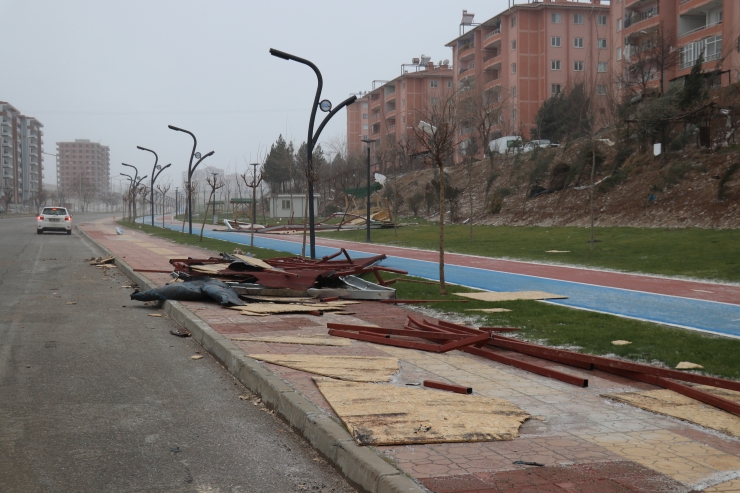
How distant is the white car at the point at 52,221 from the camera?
1797 inches

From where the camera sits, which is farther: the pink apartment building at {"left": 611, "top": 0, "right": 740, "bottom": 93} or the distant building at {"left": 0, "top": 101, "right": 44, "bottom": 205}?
the distant building at {"left": 0, "top": 101, "right": 44, "bottom": 205}

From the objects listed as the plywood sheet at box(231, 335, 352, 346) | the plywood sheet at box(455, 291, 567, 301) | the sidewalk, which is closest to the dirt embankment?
the plywood sheet at box(455, 291, 567, 301)

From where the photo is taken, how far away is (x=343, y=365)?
722 centimetres

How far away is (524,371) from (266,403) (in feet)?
8.41

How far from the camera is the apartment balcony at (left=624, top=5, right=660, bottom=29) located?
184 feet

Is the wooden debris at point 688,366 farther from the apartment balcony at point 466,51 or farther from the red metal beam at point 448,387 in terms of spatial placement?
the apartment balcony at point 466,51

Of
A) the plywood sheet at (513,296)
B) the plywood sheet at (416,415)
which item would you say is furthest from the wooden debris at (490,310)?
the plywood sheet at (416,415)

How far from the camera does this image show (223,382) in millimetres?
7137

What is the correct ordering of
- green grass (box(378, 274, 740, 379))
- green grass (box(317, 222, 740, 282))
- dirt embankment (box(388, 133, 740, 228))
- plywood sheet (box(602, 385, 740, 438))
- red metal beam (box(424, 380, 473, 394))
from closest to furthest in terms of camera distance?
plywood sheet (box(602, 385, 740, 438)) → red metal beam (box(424, 380, 473, 394)) → green grass (box(378, 274, 740, 379)) → green grass (box(317, 222, 740, 282)) → dirt embankment (box(388, 133, 740, 228))

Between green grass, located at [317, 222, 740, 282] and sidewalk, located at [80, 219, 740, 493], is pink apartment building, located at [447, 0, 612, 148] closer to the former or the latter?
green grass, located at [317, 222, 740, 282]

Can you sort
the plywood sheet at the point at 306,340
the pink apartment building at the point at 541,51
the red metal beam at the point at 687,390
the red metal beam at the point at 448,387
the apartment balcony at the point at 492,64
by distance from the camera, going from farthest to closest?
the apartment balcony at the point at 492,64 → the pink apartment building at the point at 541,51 → the plywood sheet at the point at 306,340 → the red metal beam at the point at 448,387 → the red metal beam at the point at 687,390

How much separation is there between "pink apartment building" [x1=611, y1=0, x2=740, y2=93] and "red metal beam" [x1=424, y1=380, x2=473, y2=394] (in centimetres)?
4297

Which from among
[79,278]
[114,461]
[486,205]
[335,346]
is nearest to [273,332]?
[335,346]

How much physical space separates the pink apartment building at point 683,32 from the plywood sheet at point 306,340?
4130 cm
